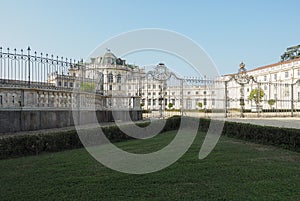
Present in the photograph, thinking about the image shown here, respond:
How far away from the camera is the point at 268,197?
282cm

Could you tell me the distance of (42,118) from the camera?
731 cm

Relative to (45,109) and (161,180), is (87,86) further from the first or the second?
(161,180)

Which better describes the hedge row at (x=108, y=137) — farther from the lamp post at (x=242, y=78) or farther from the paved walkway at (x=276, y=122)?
the lamp post at (x=242, y=78)

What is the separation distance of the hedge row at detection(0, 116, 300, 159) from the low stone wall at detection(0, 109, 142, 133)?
1.85 meters

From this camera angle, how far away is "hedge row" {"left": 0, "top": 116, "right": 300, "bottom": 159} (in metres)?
4.93

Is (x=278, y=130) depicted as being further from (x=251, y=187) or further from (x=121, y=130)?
(x=121, y=130)

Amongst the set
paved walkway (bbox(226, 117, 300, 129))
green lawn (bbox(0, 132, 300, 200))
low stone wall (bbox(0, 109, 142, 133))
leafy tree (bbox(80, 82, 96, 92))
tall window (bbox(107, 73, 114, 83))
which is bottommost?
green lawn (bbox(0, 132, 300, 200))

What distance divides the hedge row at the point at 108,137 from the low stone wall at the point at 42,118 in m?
1.85

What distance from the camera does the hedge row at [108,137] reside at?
4.93 metres

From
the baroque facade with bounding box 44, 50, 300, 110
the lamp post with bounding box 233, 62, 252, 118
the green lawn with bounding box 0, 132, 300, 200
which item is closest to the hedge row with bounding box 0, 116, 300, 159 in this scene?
the green lawn with bounding box 0, 132, 300, 200

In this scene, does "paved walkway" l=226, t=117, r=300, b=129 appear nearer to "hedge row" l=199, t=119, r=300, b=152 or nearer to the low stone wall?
"hedge row" l=199, t=119, r=300, b=152

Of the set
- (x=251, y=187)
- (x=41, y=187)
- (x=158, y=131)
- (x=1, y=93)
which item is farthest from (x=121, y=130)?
(x=251, y=187)

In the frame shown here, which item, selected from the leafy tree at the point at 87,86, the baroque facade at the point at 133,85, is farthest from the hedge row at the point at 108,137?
the baroque facade at the point at 133,85

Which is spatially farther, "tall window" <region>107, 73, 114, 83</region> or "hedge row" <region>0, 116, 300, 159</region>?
"tall window" <region>107, 73, 114, 83</region>
